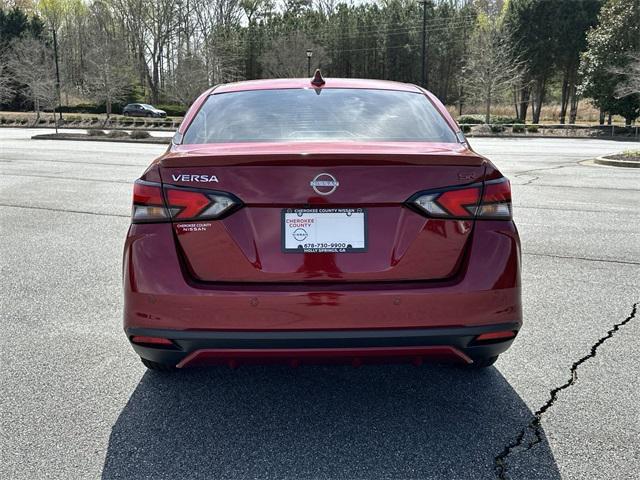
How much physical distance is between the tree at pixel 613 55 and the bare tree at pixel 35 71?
36.0 m

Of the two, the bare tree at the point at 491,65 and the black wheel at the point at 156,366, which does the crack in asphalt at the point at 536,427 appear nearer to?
the black wheel at the point at 156,366

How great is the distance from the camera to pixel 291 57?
57.3 m

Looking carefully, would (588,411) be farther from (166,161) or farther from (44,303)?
(44,303)

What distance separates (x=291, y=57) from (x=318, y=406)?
5700 centimetres

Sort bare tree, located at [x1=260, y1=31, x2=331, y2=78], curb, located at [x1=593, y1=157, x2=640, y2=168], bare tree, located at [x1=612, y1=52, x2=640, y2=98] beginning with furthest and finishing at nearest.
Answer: bare tree, located at [x1=260, y1=31, x2=331, y2=78]
bare tree, located at [x1=612, y1=52, x2=640, y2=98]
curb, located at [x1=593, y1=157, x2=640, y2=168]

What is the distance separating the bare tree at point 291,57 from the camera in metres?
57.1

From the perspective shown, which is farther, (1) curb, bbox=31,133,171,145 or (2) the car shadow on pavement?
(1) curb, bbox=31,133,171,145

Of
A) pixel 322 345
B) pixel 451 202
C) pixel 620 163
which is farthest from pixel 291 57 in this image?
pixel 322 345

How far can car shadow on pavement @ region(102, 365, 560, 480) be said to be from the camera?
2615 mm

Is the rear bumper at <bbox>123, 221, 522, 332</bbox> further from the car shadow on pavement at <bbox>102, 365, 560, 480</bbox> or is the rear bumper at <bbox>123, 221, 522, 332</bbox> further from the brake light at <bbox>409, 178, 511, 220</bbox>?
the car shadow on pavement at <bbox>102, 365, 560, 480</bbox>

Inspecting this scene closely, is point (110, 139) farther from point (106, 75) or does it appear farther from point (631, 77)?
point (631, 77)

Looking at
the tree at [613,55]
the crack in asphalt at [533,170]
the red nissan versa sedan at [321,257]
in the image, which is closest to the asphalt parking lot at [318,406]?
the red nissan versa sedan at [321,257]

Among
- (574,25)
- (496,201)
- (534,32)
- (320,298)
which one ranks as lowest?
(320,298)

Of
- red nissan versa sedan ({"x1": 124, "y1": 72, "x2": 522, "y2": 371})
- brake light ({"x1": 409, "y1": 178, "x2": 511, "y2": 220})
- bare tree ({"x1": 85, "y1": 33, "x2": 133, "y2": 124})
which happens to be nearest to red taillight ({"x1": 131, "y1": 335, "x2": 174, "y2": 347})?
red nissan versa sedan ({"x1": 124, "y1": 72, "x2": 522, "y2": 371})
